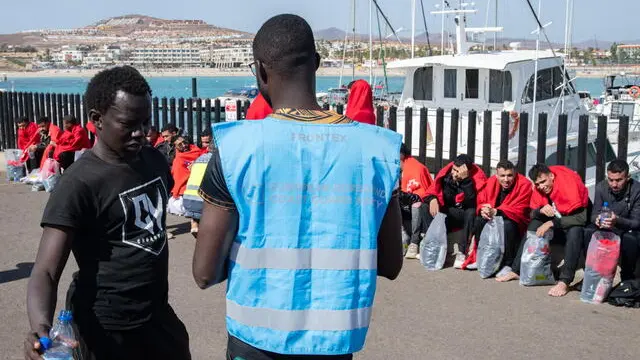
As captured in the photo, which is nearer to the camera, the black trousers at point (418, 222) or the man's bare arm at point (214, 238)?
the man's bare arm at point (214, 238)

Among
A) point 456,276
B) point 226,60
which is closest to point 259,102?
point 456,276

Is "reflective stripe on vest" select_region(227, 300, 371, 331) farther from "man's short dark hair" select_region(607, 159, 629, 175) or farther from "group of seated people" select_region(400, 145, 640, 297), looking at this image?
"man's short dark hair" select_region(607, 159, 629, 175)

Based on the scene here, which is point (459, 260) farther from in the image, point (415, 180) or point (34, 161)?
point (34, 161)

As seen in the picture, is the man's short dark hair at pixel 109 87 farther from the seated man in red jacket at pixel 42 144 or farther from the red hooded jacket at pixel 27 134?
the red hooded jacket at pixel 27 134

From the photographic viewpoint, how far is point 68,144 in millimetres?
12664

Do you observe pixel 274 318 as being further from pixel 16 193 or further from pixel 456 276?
pixel 16 193

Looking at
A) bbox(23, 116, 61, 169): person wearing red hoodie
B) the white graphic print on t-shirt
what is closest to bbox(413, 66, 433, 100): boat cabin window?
bbox(23, 116, 61, 169): person wearing red hoodie

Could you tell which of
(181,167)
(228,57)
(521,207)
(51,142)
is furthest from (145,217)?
(228,57)

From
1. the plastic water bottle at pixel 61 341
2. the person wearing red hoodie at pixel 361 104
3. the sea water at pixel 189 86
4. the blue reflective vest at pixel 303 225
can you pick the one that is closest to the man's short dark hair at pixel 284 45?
the blue reflective vest at pixel 303 225

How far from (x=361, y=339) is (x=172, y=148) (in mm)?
9024

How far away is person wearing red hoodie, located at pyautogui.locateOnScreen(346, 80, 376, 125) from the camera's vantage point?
693cm

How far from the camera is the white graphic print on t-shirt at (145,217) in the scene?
2869mm

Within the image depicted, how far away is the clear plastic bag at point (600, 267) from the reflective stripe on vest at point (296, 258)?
4802 mm

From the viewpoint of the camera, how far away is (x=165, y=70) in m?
182
